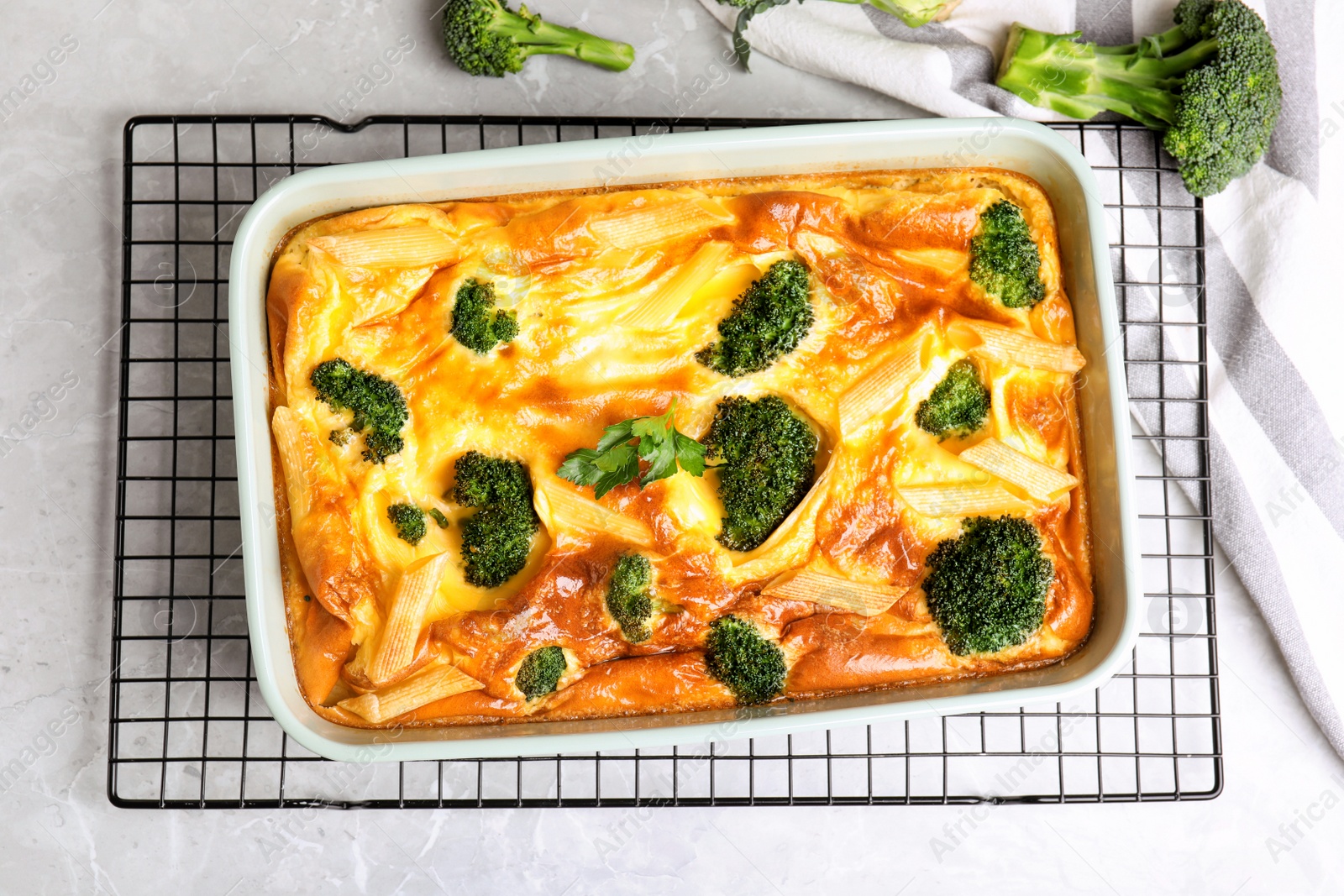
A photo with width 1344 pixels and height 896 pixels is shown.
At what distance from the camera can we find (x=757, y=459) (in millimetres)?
2176

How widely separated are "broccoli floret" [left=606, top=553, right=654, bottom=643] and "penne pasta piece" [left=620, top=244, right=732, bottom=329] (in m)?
0.57

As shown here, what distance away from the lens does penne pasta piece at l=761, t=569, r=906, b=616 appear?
7.05ft

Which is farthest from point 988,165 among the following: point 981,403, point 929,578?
point 929,578

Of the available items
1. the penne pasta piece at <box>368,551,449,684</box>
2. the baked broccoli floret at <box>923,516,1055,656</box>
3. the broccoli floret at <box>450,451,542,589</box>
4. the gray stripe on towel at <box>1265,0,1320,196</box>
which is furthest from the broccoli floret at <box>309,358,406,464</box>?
the gray stripe on towel at <box>1265,0,1320,196</box>

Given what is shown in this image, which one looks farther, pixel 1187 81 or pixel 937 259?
pixel 1187 81

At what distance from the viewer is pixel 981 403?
219 cm

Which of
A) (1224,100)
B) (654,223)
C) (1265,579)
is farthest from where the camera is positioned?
(1265,579)

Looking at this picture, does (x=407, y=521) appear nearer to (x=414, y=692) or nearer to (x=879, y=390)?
(x=414, y=692)

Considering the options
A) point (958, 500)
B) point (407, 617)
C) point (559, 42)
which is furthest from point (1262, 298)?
point (407, 617)

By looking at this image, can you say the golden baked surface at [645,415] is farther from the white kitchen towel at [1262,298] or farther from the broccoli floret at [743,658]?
the white kitchen towel at [1262,298]

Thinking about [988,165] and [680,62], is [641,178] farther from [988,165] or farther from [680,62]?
[988,165]

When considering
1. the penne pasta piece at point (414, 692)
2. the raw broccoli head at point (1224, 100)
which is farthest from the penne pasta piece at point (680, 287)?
the raw broccoli head at point (1224, 100)

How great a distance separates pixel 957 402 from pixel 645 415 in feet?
2.51

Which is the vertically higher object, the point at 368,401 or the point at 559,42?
the point at 559,42
